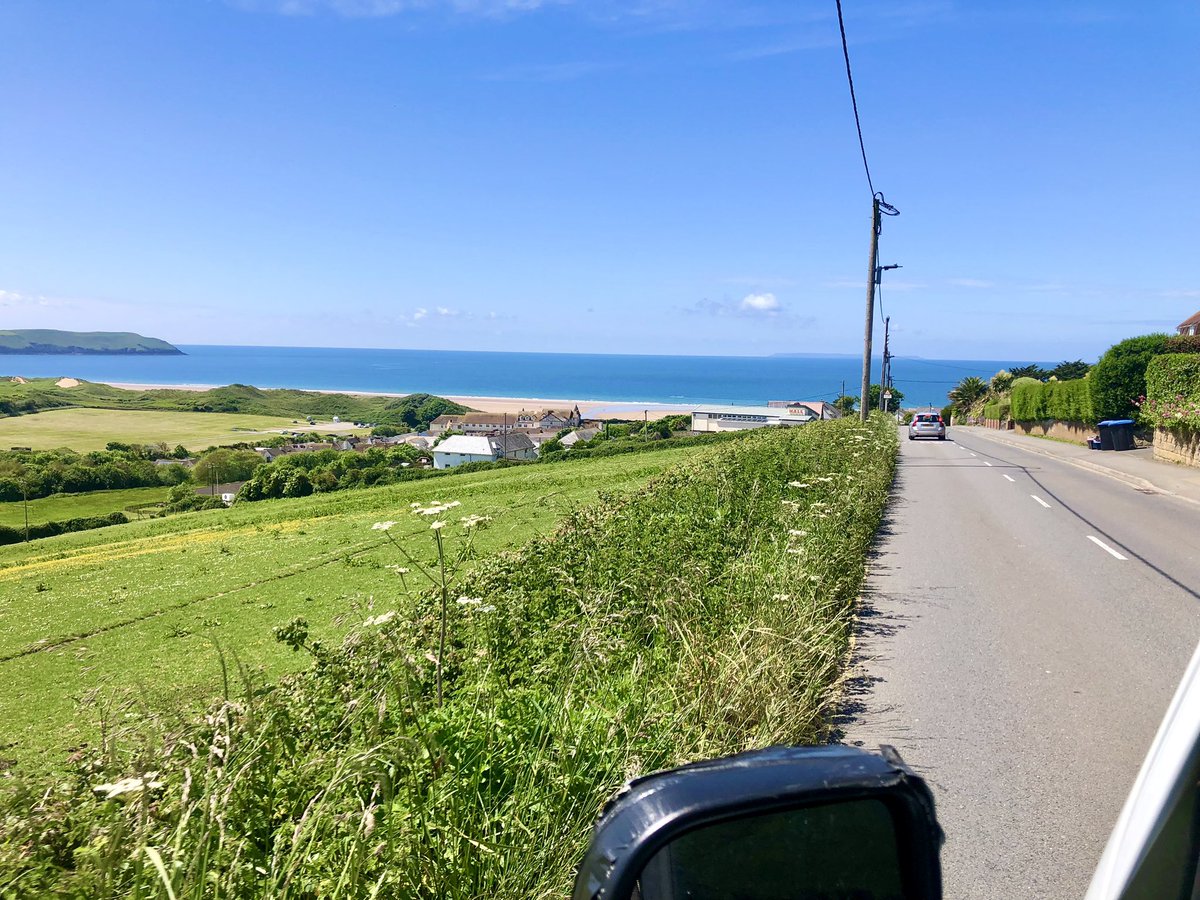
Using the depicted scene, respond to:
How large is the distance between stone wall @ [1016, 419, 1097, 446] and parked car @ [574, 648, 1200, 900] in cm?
3873

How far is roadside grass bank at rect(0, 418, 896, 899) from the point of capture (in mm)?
2600

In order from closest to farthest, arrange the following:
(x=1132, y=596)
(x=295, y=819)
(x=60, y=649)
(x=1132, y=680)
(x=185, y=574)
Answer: (x=295, y=819) → (x=1132, y=680) → (x=1132, y=596) → (x=60, y=649) → (x=185, y=574)

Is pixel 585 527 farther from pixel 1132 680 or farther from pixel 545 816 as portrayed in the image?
pixel 545 816

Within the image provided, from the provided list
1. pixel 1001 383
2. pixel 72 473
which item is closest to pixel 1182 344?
pixel 1001 383

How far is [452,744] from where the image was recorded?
3463 mm

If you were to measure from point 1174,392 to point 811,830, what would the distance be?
2768 cm

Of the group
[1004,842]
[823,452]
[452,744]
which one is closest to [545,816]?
[452,744]

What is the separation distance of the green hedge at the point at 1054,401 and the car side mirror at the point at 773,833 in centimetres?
3925

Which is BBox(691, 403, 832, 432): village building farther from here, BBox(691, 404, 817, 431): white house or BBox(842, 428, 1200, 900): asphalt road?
BBox(842, 428, 1200, 900): asphalt road

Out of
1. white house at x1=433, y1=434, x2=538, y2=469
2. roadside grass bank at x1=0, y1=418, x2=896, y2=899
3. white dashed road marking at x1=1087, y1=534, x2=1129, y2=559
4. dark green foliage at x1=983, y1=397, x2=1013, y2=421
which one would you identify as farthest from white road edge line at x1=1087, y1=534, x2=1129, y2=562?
white house at x1=433, y1=434, x2=538, y2=469

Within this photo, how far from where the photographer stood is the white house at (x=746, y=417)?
9377cm

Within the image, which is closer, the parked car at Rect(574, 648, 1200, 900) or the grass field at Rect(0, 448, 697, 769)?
the parked car at Rect(574, 648, 1200, 900)

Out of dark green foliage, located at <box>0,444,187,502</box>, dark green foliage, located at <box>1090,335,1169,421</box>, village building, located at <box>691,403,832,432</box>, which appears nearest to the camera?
dark green foliage, located at <box>1090,335,1169,421</box>

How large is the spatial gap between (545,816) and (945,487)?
17377mm
